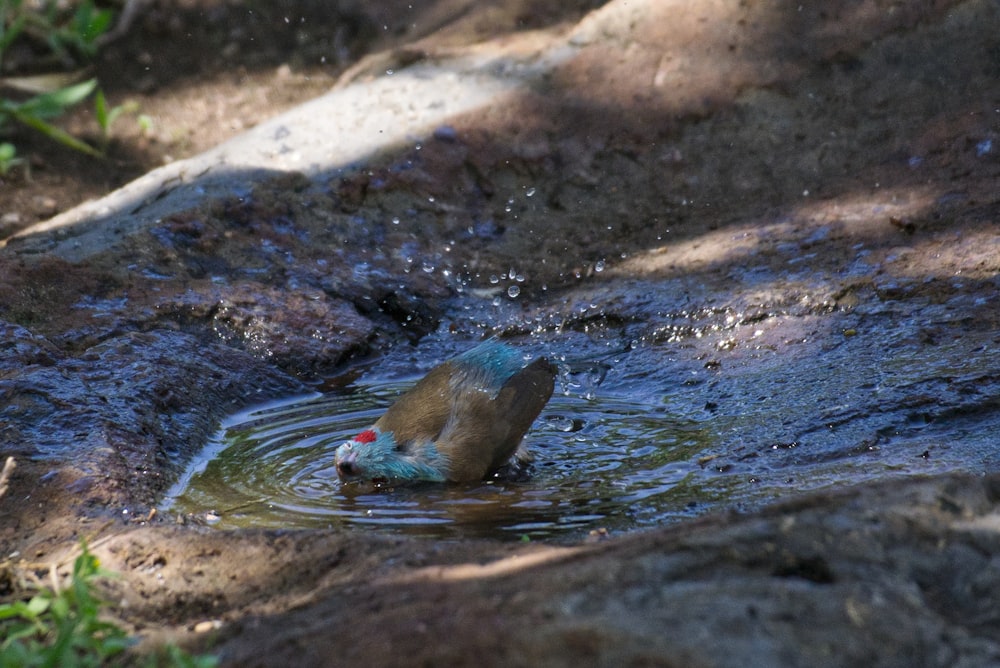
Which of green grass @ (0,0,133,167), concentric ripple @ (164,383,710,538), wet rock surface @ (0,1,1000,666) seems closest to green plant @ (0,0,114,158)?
green grass @ (0,0,133,167)

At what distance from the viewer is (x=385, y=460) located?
4.36 metres

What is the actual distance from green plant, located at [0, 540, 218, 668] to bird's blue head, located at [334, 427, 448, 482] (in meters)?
1.33

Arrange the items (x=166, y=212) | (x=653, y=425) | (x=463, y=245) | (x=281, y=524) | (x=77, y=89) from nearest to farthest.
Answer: (x=77, y=89)
(x=281, y=524)
(x=653, y=425)
(x=166, y=212)
(x=463, y=245)

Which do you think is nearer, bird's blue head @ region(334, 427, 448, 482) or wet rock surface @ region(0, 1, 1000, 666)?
wet rock surface @ region(0, 1, 1000, 666)

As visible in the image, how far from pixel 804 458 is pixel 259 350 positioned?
8.61 feet

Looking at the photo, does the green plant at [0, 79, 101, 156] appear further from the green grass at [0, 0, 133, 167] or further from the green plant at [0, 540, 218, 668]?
the green plant at [0, 540, 218, 668]

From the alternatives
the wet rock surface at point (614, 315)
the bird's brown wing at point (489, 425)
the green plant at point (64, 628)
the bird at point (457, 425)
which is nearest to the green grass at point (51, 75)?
the wet rock surface at point (614, 315)

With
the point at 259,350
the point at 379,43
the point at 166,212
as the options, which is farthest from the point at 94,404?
the point at 379,43

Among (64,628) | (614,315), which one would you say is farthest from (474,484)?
(64,628)

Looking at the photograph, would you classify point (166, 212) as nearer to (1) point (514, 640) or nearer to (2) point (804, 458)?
(2) point (804, 458)

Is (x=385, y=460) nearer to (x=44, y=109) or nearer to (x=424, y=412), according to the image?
(x=424, y=412)

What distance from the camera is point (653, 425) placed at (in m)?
4.71

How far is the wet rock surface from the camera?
2281mm

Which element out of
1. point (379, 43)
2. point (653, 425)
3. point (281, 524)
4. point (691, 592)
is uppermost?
point (379, 43)
